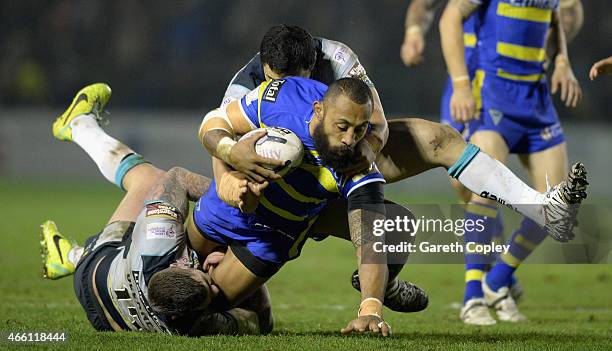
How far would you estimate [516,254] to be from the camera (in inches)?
272

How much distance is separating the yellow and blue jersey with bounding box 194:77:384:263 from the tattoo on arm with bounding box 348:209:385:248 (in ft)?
0.40

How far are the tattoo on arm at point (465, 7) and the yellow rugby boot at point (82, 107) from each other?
2.43m

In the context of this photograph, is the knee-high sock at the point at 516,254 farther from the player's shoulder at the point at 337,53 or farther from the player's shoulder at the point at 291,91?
the player's shoulder at the point at 291,91

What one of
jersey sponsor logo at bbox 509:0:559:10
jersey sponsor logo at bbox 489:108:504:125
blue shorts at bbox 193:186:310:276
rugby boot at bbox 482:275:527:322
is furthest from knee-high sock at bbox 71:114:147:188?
jersey sponsor logo at bbox 509:0:559:10

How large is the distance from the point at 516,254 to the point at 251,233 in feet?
7.75

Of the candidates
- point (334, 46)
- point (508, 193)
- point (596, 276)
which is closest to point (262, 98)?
point (334, 46)

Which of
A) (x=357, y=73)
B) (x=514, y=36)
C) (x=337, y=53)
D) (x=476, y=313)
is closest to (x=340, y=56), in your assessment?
(x=337, y=53)

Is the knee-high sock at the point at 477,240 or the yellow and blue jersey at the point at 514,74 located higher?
the yellow and blue jersey at the point at 514,74

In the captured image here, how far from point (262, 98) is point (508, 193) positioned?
1.34m

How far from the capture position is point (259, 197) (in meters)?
4.92

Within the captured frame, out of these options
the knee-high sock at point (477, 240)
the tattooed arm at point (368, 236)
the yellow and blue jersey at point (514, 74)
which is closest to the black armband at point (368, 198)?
the tattooed arm at point (368, 236)

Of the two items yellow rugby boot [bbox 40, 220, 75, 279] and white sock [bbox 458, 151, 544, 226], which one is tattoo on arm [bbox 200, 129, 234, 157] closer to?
white sock [bbox 458, 151, 544, 226]

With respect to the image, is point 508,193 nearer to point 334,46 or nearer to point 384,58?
point 334,46

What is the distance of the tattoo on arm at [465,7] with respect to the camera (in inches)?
269
